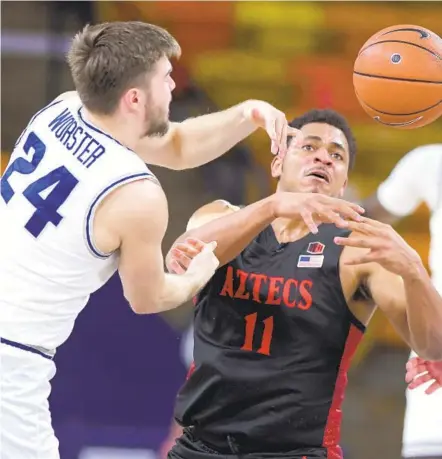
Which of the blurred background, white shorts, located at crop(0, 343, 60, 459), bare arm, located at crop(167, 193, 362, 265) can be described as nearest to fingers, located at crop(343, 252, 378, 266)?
bare arm, located at crop(167, 193, 362, 265)

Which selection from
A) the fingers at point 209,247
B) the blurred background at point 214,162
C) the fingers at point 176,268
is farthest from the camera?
the blurred background at point 214,162

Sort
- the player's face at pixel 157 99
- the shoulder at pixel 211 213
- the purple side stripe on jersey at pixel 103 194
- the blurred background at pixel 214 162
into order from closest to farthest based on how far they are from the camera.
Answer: the purple side stripe on jersey at pixel 103 194 < the player's face at pixel 157 99 < the shoulder at pixel 211 213 < the blurred background at pixel 214 162

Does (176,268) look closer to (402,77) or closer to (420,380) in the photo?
(420,380)

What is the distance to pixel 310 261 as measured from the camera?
3.28m

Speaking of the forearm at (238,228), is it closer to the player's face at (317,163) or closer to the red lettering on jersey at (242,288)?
A: the red lettering on jersey at (242,288)

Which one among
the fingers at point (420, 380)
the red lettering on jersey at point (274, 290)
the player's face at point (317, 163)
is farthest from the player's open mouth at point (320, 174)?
the fingers at point (420, 380)

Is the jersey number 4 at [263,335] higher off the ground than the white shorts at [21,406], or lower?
higher

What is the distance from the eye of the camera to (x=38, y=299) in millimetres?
2814

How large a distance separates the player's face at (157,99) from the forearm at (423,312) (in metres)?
0.95

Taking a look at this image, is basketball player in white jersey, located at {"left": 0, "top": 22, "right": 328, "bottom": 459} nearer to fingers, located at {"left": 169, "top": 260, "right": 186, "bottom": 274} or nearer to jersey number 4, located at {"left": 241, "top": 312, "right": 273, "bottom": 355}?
fingers, located at {"left": 169, "top": 260, "right": 186, "bottom": 274}

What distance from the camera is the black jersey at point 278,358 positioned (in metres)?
3.16

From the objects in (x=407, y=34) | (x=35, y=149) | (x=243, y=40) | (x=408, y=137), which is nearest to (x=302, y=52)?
(x=243, y=40)

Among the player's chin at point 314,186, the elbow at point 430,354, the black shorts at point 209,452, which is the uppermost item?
the player's chin at point 314,186

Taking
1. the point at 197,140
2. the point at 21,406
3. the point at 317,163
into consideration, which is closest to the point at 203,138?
the point at 197,140
